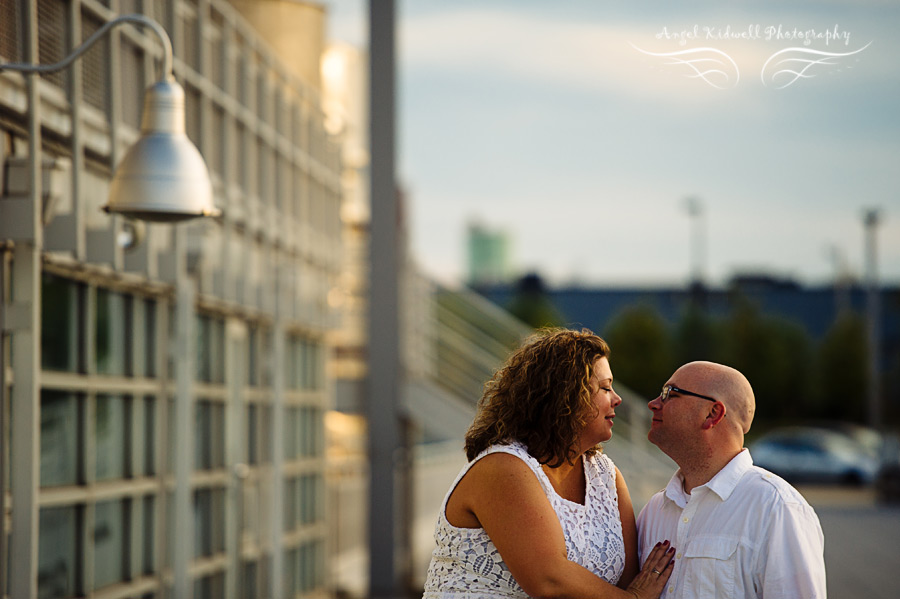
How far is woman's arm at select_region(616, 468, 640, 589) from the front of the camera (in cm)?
281

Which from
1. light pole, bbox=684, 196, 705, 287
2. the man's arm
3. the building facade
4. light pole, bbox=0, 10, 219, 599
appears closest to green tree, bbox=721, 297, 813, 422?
light pole, bbox=684, 196, 705, 287

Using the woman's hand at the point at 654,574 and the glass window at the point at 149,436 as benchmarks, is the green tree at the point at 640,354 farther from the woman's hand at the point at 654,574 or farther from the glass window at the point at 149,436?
the woman's hand at the point at 654,574

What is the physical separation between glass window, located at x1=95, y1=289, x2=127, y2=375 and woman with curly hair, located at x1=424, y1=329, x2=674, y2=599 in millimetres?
2921

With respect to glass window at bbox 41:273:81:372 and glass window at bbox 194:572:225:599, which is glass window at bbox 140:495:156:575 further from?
glass window at bbox 41:273:81:372

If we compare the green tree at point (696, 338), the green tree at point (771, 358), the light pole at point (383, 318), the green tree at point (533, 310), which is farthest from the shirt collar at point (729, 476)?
the green tree at point (533, 310)

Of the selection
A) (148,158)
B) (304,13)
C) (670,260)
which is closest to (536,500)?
(148,158)

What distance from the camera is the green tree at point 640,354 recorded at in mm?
27891

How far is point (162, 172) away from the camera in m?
3.30

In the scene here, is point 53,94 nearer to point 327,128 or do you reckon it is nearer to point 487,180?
point 327,128

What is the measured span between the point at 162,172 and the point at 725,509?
72.4 inches

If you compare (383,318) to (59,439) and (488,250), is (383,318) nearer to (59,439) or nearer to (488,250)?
(59,439)

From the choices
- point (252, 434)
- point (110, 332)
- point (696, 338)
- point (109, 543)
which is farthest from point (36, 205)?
point (696, 338)

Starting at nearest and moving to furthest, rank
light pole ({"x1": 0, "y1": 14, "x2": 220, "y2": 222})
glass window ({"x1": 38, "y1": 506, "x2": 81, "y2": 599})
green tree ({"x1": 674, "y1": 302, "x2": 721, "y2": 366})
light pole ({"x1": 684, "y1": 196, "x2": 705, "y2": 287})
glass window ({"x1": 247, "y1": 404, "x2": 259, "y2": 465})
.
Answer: light pole ({"x1": 0, "y1": 14, "x2": 220, "y2": 222}) → glass window ({"x1": 38, "y1": 506, "x2": 81, "y2": 599}) → glass window ({"x1": 247, "y1": 404, "x2": 259, "y2": 465}) → light pole ({"x1": 684, "y1": 196, "x2": 705, "y2": 287}) → green tree ({"x1": 674, "y1": 302, "x2": 721, "y2": 366})

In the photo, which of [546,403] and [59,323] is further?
[59,323]
